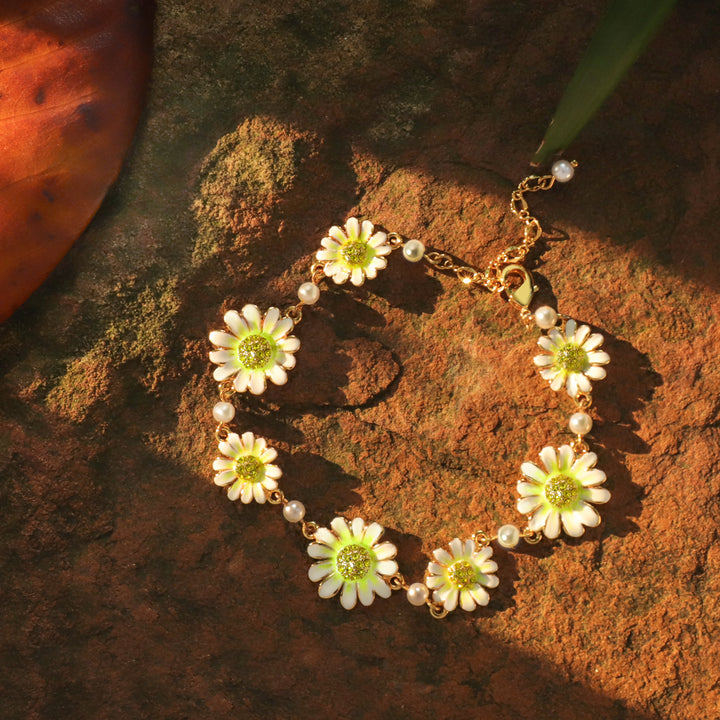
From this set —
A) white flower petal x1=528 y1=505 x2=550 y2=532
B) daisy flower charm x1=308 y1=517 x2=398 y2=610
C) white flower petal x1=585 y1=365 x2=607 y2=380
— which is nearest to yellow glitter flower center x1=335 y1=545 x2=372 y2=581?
daisy flower charm x1=308 y1=517 x2=398 y2=610

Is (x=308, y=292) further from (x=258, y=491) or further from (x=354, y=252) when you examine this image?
(x=258, y=491)

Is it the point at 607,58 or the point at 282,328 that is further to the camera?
the point at 282,328

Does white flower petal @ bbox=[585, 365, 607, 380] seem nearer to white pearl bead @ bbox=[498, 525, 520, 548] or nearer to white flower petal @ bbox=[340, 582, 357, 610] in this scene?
white pearl bead @ bbox=[498, 525, 520, 548]

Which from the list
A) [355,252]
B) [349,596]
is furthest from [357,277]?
[349,596]

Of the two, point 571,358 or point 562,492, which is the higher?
point 571,358

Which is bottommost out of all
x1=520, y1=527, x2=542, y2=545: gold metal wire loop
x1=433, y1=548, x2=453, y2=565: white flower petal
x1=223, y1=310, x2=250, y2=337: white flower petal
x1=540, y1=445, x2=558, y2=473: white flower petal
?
x1=433, y1=548, x2=453, y2=565: white flower petal

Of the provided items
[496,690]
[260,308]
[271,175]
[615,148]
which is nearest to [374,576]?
[496,690]
